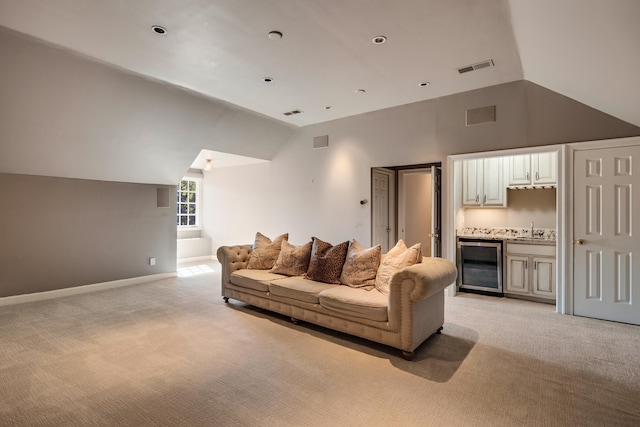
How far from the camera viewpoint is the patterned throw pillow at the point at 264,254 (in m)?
4.55

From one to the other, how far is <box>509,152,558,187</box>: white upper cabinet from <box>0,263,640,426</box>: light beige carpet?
1.96 metres

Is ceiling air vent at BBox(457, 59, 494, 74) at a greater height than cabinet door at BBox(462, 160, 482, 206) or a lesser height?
greater

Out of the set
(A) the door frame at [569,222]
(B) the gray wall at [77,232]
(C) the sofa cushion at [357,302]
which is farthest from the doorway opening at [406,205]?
(B) the gray wall at [77,232]

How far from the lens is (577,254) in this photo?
13.0ft

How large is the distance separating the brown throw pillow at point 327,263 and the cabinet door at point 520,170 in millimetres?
3001

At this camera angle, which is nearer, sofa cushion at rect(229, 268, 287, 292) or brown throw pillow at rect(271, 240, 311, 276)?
sofa cushion at rect(229, 268, 287, 292)

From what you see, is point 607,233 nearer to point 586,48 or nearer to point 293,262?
point 586,48

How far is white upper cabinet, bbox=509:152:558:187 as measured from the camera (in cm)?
464

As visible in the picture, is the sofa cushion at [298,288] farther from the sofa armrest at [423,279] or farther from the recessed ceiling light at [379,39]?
the recessed ceiling light at [379,39]

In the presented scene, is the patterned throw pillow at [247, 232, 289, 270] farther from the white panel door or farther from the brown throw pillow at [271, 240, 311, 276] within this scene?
the white panel door

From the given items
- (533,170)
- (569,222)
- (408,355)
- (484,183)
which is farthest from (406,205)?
(408,355)

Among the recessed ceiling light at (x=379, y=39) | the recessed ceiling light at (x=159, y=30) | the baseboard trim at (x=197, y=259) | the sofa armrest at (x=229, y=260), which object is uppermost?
the recessed ceiling light at (x=379, y=39)

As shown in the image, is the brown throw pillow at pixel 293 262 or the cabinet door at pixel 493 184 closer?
the brown throw pillow at pixel 293 262

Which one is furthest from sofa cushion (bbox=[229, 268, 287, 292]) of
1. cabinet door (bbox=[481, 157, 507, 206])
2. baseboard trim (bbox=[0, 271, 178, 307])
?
cabinet door (bbox=[481, 157, 507, 206])
